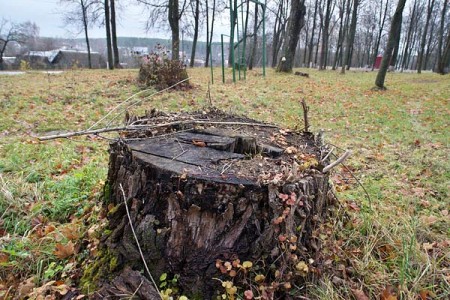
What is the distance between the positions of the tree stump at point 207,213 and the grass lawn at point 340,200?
1.07ft

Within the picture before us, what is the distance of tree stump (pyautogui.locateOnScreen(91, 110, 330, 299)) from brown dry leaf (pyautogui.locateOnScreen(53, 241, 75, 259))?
347mm

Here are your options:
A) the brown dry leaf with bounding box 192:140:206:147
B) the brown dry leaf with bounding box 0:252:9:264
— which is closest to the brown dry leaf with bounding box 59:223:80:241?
the brown dry leaf with bounding box 0:252:9:264

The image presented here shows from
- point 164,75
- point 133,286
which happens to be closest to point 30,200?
point 133,286

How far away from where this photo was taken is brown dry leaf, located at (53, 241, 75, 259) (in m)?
1.86

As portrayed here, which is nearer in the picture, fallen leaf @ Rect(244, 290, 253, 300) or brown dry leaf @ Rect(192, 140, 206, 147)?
fallen leaf @ Rect(244, 290, 253, 300)

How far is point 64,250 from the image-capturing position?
1.87m

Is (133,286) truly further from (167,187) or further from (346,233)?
(346,233)

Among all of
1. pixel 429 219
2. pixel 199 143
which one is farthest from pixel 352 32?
pixel 199 143

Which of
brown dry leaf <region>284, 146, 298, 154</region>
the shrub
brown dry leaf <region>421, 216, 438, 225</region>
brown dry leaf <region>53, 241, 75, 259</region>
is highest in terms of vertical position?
the shrub

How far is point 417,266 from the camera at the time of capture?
6.00ft

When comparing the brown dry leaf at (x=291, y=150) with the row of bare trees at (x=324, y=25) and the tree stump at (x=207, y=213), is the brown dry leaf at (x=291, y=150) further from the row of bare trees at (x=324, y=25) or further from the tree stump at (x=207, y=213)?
the row of bare trees at (x=324, y=25)

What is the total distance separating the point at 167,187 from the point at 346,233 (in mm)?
1387

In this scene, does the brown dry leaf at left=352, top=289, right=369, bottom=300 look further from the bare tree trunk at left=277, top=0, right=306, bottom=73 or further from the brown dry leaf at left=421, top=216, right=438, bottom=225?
the bare tree trunk at left=277, top=0, right=306, bottom=73

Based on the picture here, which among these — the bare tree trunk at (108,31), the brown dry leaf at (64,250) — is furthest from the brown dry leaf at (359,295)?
the bare tree trunk at (108,31)
